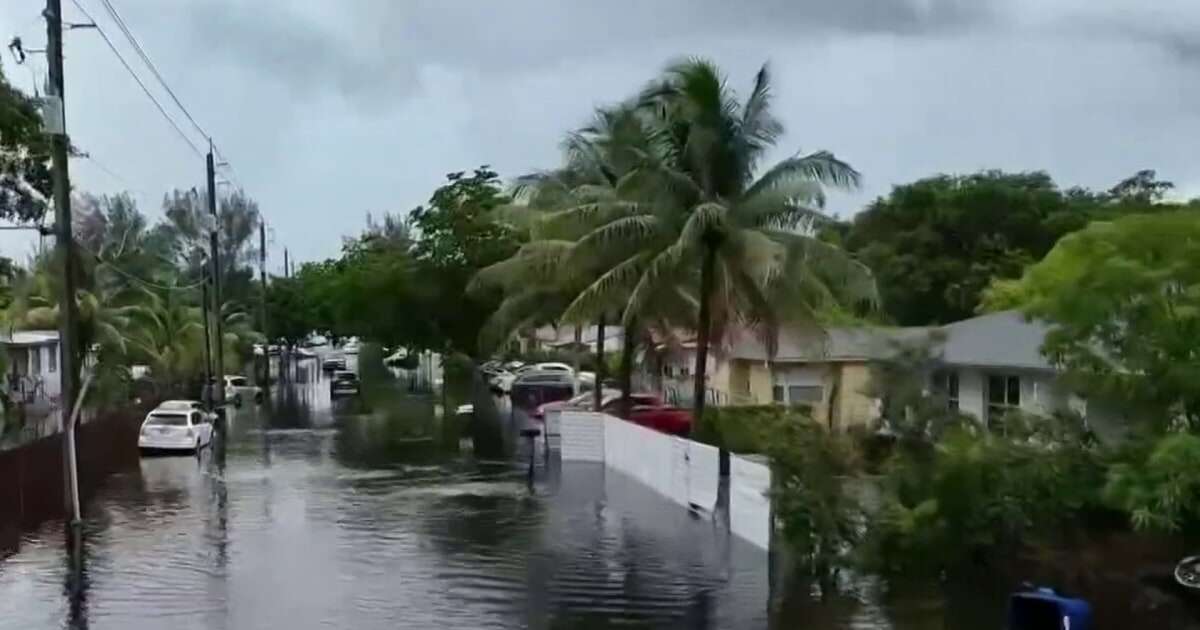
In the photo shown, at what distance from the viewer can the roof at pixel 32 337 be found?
54.8 metres

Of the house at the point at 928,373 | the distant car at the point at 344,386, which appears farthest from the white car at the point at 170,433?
the distant car at the point at 344,386

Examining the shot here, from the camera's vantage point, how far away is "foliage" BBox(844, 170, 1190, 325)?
60594mm

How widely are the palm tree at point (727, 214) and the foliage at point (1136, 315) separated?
10253mm

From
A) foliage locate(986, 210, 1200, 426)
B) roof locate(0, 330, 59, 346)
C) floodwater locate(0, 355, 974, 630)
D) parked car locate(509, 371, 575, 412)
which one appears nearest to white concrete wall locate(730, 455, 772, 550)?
floodwater locate(0, 355, 974, 630)

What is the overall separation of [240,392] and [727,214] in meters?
48.4

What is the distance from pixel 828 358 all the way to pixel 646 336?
6.77 meters


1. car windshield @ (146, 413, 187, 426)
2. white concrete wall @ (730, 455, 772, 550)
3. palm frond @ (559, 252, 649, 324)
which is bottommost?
white concrete wall @ (730, 455, 772, 550)

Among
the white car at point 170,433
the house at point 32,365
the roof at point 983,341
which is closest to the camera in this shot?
the roof at point 983,341

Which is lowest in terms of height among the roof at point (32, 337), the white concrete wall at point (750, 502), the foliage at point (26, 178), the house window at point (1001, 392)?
the white concrete wall at point (750, 502)

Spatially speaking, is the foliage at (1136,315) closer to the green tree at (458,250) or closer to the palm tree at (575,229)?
the palm tree at (575,229)

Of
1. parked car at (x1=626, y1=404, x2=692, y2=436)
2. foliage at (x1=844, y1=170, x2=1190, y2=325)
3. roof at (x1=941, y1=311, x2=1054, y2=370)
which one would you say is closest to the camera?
roof at (x1=941, y1=311, x2=1054, y2=370)

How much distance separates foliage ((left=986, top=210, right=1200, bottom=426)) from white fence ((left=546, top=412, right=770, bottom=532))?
206 inches

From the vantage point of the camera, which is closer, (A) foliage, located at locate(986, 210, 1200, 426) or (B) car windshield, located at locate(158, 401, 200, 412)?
(A) foliage, located at locate(986, 210, 1200, 426)

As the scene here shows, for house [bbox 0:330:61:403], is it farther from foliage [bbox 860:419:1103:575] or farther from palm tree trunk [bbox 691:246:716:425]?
foliage [bbox 860:419:1103:575]
